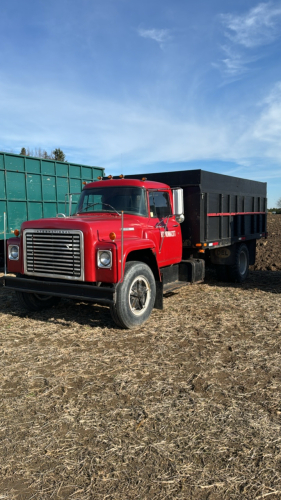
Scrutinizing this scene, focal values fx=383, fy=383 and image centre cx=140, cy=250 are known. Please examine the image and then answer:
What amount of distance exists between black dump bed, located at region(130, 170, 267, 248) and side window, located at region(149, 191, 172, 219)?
106cm

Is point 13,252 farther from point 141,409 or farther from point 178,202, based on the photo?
point 141,409

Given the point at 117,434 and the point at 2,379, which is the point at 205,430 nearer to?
the point at 117,434

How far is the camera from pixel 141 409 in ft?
11.3

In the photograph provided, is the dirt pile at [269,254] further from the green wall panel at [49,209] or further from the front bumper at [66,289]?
the front bumper at [66,289]

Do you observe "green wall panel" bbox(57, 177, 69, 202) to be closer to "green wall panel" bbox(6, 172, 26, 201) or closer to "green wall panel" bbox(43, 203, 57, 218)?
"green wall panel" bbox(43, 203, 57, 218)

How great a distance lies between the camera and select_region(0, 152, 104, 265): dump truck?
405 inches

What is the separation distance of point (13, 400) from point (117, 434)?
1162mm

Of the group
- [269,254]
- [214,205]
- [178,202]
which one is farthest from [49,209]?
[269,254]

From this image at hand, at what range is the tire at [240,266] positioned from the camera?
9625 millimetres

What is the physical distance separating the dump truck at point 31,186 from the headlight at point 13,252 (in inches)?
133

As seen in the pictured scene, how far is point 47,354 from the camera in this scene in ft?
15.7

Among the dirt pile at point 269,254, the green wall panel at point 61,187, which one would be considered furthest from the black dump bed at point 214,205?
the green wall panel at point 61,187

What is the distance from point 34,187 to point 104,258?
21.5 ft

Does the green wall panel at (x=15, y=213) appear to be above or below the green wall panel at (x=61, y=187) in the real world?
below
